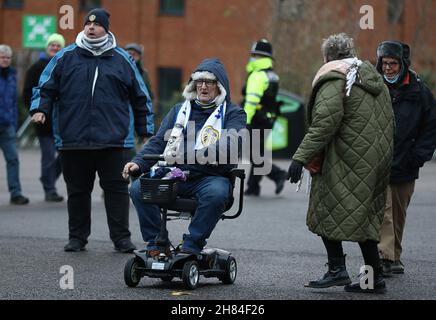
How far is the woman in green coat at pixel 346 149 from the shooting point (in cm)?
805

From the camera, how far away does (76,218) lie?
10680mm

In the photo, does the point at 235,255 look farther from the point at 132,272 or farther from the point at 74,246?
the point at 132,272

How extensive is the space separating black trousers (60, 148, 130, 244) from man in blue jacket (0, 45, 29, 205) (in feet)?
14.1

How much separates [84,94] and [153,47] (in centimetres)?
2944

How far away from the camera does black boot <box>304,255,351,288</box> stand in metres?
8.33

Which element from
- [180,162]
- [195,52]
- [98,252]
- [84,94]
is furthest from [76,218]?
[195,52]

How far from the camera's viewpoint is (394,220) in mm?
9703

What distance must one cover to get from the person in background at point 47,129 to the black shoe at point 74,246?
4.26 metres

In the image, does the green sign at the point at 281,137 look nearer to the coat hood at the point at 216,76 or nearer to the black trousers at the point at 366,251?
the coat hood at the point at 216,76

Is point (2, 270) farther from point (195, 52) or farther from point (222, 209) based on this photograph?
point (195, 52)

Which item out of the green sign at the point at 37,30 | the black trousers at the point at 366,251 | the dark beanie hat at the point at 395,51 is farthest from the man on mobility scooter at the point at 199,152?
the green sign at the point at 37,30

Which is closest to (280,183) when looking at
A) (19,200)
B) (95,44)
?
(19,200)

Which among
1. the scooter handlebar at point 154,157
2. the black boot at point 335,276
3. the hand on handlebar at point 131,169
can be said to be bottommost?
the black boot at point 335,276

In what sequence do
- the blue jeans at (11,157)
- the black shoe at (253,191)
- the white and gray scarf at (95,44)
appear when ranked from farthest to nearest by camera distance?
the black shoe at (253,191) < the blue jeans at (11,157) < the white and gray scarf at (95,44)
